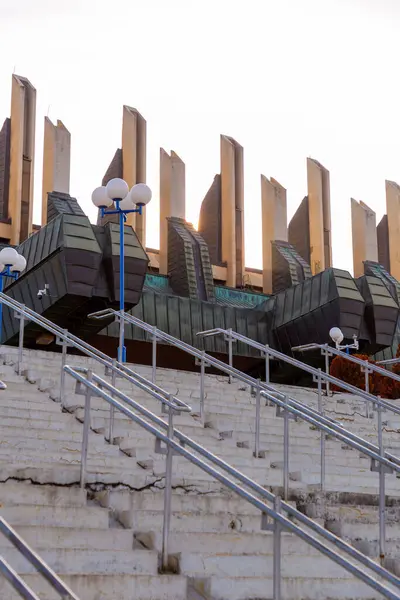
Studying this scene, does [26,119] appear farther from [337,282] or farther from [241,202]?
[337,282]

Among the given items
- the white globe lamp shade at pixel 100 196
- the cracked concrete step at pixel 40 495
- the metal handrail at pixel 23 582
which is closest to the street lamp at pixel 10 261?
the white globe lamp shade at pixel 100 196

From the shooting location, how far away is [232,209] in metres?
37.2

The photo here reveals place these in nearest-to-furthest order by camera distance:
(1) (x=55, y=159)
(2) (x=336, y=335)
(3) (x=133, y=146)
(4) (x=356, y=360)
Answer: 1. (4) (x=356, y=360)
2. (2) (x=336, y=335)
3. (1) (x=55, y=159)
4. (3) (x=133, y=146)

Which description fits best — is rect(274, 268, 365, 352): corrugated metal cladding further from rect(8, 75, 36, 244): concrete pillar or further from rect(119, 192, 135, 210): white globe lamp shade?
rect(8, 75, 36, 244): concrete pillar

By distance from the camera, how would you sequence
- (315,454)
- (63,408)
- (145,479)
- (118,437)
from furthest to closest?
(315,454) < (63,408) < (118,437) < (145,479)

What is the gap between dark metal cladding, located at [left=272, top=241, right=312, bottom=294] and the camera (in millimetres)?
33625

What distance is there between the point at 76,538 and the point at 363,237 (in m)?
34.8

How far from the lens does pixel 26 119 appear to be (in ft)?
108

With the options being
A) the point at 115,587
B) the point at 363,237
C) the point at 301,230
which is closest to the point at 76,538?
the point at 115,587

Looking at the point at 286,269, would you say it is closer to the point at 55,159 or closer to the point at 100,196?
the point at 55,159

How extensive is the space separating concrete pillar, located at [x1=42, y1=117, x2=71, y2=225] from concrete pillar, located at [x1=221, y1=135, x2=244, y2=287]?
780 centimetres

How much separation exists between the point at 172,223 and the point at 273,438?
23.3 metres

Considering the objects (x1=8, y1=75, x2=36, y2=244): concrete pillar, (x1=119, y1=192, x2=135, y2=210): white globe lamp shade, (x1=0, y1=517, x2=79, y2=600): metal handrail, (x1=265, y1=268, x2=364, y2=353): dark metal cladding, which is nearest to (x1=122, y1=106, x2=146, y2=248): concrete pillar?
(x1=8, y1=75, x2=36, y2=244): concrete pillar

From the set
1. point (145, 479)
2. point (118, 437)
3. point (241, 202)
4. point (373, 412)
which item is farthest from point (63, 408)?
point (241, 202)
